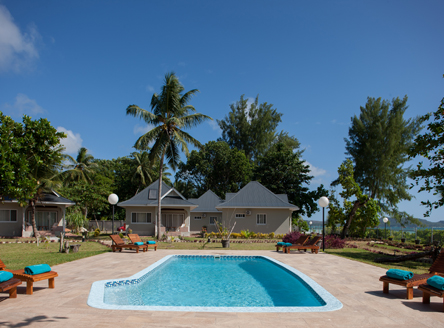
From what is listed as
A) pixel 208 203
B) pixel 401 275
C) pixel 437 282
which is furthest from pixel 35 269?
pixel 208 203

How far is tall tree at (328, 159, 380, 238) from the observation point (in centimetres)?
2716

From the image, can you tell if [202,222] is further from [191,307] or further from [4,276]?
[191,307]

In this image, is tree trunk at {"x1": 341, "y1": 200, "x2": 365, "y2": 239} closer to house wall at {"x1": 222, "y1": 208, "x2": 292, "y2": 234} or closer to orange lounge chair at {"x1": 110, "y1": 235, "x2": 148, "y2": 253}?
house wall at {"x1": 222, "y1": 208, "x2": 292, "y2": 234}

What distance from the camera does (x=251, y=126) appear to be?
46562mm

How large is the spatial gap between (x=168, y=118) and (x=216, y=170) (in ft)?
74.7

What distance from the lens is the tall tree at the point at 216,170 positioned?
4350cm

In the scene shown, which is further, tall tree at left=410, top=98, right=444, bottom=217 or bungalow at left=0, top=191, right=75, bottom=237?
bungalow at left=0, top=191, right=75, bottom=237

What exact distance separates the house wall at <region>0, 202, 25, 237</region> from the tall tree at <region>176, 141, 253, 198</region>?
23.2m

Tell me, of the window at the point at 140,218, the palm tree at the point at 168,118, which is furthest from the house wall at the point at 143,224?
the palm tree at the point at 168,118

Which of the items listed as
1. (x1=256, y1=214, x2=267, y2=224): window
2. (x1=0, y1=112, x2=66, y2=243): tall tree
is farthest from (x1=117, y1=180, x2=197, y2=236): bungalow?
(x1=0, y1=112, x2=66, y2=243): tall tree

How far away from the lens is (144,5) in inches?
577

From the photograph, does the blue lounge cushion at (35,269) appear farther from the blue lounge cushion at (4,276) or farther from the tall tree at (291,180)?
the tall tree at (291,180)

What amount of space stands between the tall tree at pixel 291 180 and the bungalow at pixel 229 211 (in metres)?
7.16

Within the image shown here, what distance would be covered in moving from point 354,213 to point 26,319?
2693 cm
